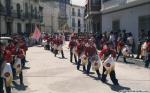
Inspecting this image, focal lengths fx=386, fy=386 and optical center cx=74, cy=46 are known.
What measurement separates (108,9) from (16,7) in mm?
19711

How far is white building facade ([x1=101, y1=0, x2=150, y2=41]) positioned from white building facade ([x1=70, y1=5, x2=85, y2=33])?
56.3 metres

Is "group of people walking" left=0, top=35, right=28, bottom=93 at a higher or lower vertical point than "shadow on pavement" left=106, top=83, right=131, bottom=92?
higher

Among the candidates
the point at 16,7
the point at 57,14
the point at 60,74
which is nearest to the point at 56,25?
the point at 57,14

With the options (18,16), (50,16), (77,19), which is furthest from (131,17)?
(77,19)

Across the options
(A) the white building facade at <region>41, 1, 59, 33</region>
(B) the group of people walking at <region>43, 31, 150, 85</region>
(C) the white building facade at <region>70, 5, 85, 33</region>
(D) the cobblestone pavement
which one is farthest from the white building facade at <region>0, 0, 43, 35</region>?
(C) the white building facade at <region>70, 5, 85, 33</region>

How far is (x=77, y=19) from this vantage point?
94938 millimetres

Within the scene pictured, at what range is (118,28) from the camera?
3269 cm

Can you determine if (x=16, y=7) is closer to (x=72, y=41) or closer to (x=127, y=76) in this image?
(x=72, y=41)

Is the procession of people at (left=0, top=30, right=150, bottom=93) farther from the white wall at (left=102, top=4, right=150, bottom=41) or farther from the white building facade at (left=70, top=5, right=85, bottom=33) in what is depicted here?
the white building facade at (left=70, top=5, right=85, bottom=33)

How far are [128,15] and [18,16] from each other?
2387 centimetres

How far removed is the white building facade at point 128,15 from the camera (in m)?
27.0

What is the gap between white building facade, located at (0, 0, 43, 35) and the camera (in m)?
45.1

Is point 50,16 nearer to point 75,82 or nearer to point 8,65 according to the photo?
point 75,82

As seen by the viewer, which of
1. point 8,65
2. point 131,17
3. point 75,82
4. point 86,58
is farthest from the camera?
point 131,17
